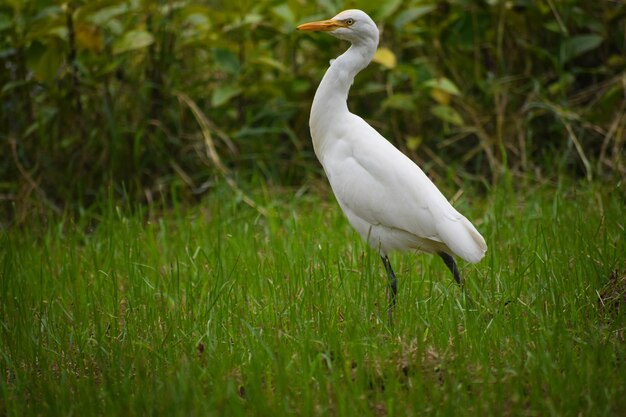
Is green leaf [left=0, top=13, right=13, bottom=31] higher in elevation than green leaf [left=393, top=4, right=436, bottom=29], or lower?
higher

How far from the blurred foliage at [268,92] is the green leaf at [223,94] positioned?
3 cm

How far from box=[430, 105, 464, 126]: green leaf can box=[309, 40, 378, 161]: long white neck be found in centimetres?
195

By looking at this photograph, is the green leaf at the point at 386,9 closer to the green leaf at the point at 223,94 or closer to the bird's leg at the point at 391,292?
the green leaf at the point at 223,94

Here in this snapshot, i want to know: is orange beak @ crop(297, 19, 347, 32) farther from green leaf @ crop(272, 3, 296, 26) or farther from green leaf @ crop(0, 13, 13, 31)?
green leaf @ crop(0, 13, 13, 31)

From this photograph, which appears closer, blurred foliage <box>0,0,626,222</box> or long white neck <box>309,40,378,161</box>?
long white neck <box>309,40,378,161</box>

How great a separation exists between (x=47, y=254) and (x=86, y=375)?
4.74 feet

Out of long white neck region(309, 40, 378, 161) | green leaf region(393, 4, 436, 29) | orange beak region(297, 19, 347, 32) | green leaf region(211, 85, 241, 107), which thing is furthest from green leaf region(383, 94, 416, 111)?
orange beak region(297, 19, 347, 32)

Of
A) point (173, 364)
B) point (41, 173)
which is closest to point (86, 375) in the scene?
point (173, 364)

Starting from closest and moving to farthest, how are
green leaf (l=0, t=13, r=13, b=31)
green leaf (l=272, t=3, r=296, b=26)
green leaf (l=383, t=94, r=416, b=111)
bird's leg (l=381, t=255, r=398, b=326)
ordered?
bird's leg (l=381, t=255, r=398, b=326), green leaf (l=0, t=13, r=13, b=31), green leaf (l=272, t=3, r=296, b=26), green leaf (l=383, t=94, r=416, b=111)

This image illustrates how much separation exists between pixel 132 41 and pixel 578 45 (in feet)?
10.5

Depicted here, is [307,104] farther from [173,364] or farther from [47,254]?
[173,364]

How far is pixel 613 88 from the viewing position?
603cm

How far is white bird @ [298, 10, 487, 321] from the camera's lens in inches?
156

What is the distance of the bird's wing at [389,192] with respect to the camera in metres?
3.91
